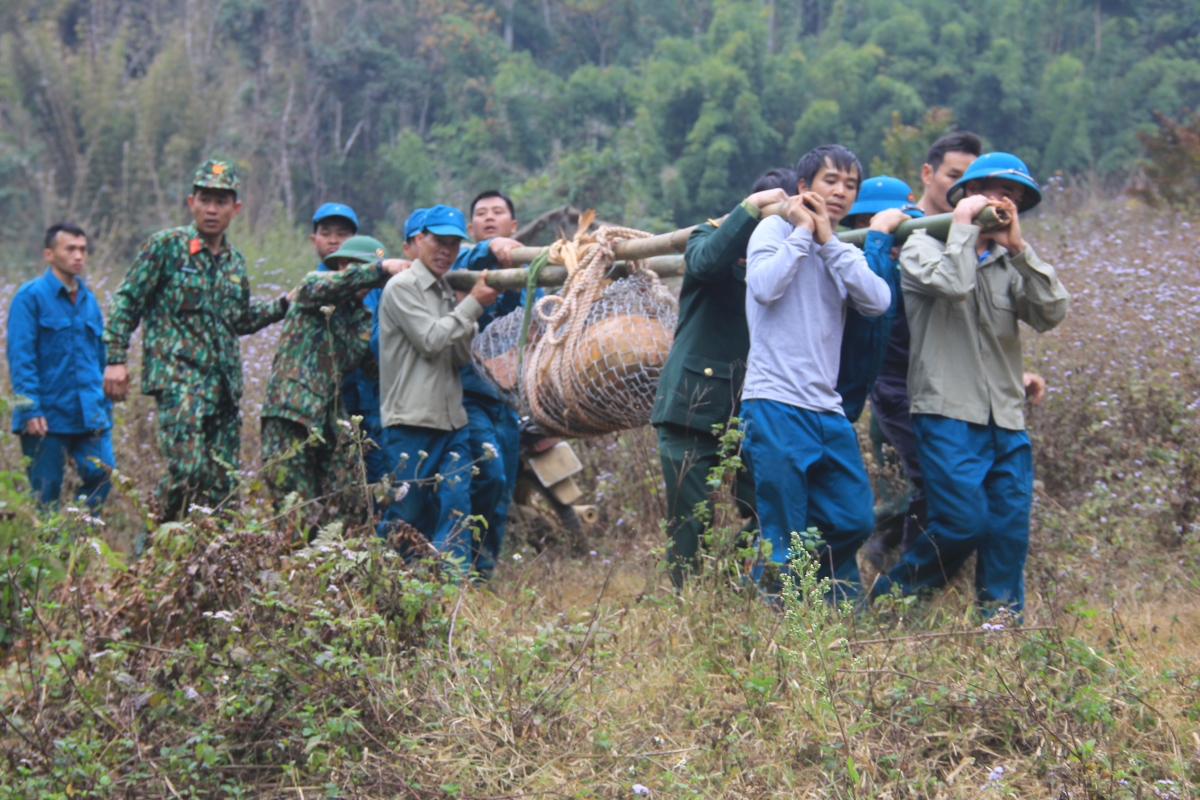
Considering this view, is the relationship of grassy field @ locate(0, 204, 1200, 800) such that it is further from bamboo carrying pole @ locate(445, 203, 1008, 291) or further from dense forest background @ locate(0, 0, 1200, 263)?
dense forest background @ locate(0, 0, 1200, 263)

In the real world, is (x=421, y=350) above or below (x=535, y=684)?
above

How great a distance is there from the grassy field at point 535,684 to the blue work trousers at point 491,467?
844 mm

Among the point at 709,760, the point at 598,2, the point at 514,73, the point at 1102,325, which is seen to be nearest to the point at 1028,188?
the point at 709,760

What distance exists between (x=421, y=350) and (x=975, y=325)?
2.12 metres

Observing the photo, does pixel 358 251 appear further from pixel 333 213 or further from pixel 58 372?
pixel 58 372

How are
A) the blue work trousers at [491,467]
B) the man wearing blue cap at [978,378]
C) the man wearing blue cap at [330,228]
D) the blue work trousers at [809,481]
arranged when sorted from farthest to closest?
the man wearing blue cap at [330,228]
the blue work trousers at [491,467]
the man wearing blue cap at [978,378]
the blue work trousers at [809,481]

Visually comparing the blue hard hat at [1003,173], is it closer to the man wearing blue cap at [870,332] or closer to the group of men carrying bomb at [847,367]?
the group of men carrying bomb at [847,367]

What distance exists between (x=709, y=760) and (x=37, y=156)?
86.2ft

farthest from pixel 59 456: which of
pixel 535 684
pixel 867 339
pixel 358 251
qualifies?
pixel 867 339

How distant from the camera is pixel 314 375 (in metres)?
5.01

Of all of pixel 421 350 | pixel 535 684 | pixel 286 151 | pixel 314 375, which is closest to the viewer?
pixel 535 684

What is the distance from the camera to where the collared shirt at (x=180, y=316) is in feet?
16.3

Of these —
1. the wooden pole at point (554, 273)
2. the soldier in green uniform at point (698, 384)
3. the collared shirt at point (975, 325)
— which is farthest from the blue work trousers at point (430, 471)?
the collared shirt at point (975, 325)

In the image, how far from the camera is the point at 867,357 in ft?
13.4
